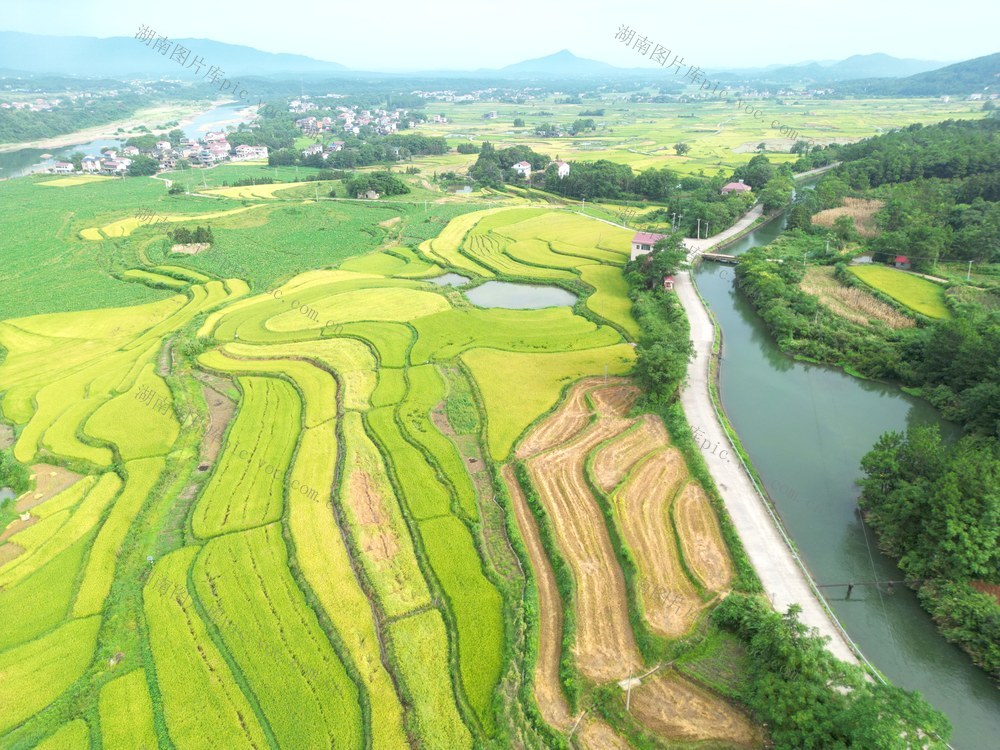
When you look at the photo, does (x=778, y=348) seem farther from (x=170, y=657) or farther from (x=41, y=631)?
(x=41, y=631)

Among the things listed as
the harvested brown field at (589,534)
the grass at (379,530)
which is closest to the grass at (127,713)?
the grass at (379,530)

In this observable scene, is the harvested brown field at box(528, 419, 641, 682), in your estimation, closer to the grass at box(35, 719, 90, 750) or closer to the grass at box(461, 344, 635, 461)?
the grass at box(461, 344, 635, 461)

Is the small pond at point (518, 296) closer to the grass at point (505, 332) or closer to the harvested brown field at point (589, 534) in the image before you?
the grass at point (505, 332)

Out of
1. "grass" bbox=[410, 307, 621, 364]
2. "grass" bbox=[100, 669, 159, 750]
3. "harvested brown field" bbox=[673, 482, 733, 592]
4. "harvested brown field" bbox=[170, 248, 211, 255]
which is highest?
"harvested brown field" bbox=[673, 482, 733, 592]

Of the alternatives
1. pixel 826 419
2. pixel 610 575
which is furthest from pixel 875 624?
pixel 826 419

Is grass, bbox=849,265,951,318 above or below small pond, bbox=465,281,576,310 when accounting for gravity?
above

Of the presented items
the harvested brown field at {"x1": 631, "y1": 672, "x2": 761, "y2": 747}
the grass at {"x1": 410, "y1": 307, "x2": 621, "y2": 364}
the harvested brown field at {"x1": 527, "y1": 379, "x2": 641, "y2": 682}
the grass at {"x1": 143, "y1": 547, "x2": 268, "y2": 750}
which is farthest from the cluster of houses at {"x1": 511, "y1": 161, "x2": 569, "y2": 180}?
the harvested brown field at {"x1": 631, "y1": 672, "x2": 761, "y2": 747}

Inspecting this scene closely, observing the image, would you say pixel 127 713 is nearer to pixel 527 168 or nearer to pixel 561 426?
pixel 561 426
